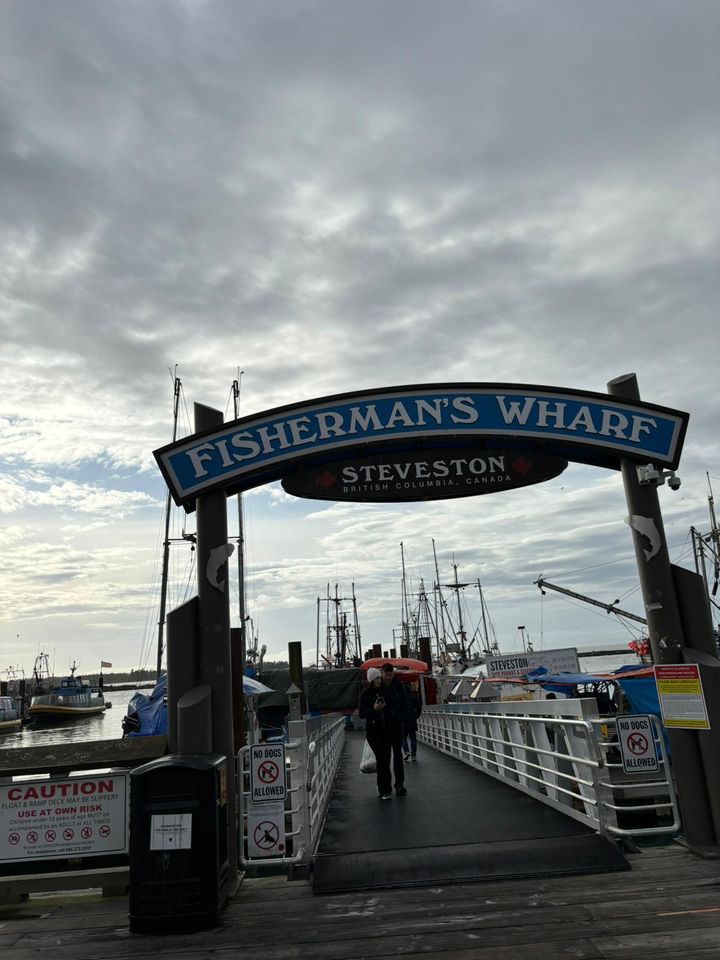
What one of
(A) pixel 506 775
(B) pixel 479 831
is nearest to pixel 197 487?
(B) pixel 479 831

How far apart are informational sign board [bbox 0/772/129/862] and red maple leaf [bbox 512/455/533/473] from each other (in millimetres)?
5291

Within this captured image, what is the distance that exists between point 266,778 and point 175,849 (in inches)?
51.7

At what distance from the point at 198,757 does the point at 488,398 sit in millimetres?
4890

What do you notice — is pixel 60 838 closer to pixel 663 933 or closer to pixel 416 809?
pixel 416 809

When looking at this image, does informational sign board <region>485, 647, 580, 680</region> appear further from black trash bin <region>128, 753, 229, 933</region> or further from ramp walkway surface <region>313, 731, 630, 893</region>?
black trash bin <region>128, 753, 229, 933</region>

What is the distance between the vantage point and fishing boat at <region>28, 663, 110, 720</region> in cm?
6900

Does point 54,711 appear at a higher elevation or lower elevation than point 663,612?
lower

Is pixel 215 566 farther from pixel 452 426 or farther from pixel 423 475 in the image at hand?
pixel 452 426

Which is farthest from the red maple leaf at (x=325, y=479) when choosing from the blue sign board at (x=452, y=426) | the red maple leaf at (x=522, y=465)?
the red maple leaf at (x=522, y=465)

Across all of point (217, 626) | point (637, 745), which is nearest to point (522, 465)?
point (637, 745)

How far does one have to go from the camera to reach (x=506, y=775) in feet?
41.0

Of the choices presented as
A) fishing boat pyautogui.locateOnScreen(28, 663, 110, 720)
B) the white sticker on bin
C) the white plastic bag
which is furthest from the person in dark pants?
fishing boat pyautogui.locateOnScreen(28, 663, 110, 720)

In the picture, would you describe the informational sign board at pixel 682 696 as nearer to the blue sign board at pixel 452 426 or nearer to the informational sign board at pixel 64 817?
the blue sign board at pixel 452 426

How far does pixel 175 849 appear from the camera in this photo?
18.7 ft
